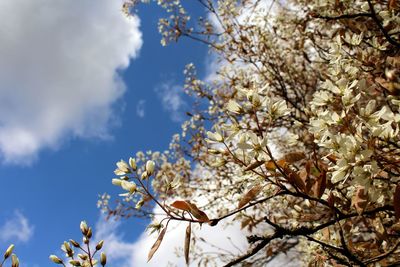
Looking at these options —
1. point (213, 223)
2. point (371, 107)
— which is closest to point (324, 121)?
point (371, 107)

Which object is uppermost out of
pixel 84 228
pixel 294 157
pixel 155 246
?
pixel 84 228

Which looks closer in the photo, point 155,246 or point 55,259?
point 155,246

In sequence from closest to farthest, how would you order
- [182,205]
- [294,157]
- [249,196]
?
[182,205]
[249,196]
[294,157]

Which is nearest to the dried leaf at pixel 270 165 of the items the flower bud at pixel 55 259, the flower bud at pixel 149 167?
the flower bud at pixel 149 167

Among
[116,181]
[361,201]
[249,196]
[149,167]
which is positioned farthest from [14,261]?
[361,201]

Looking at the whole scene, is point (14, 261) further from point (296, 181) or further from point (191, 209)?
point (296, 181)

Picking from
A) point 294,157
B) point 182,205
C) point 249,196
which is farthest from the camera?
point 294,157

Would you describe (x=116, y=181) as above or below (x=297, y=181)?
above

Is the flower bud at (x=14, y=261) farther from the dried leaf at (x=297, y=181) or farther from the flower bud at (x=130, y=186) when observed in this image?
the dried leaf at (x=297, y=181)

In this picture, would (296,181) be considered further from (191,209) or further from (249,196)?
(191,209)

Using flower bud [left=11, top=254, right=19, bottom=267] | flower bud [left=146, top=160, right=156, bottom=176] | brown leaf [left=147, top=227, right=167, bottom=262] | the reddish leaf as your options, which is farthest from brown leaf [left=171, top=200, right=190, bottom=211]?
flower bud [left=11, top=254, right=19, bottom=267]

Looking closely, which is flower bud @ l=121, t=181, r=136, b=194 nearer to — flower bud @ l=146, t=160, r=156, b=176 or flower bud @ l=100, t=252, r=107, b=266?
flower bud @ l=146, t=160, r=156, b=176

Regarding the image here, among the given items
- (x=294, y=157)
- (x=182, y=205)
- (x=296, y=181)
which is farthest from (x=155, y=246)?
(x=294, y=157)

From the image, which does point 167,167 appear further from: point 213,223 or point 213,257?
point 213,223
